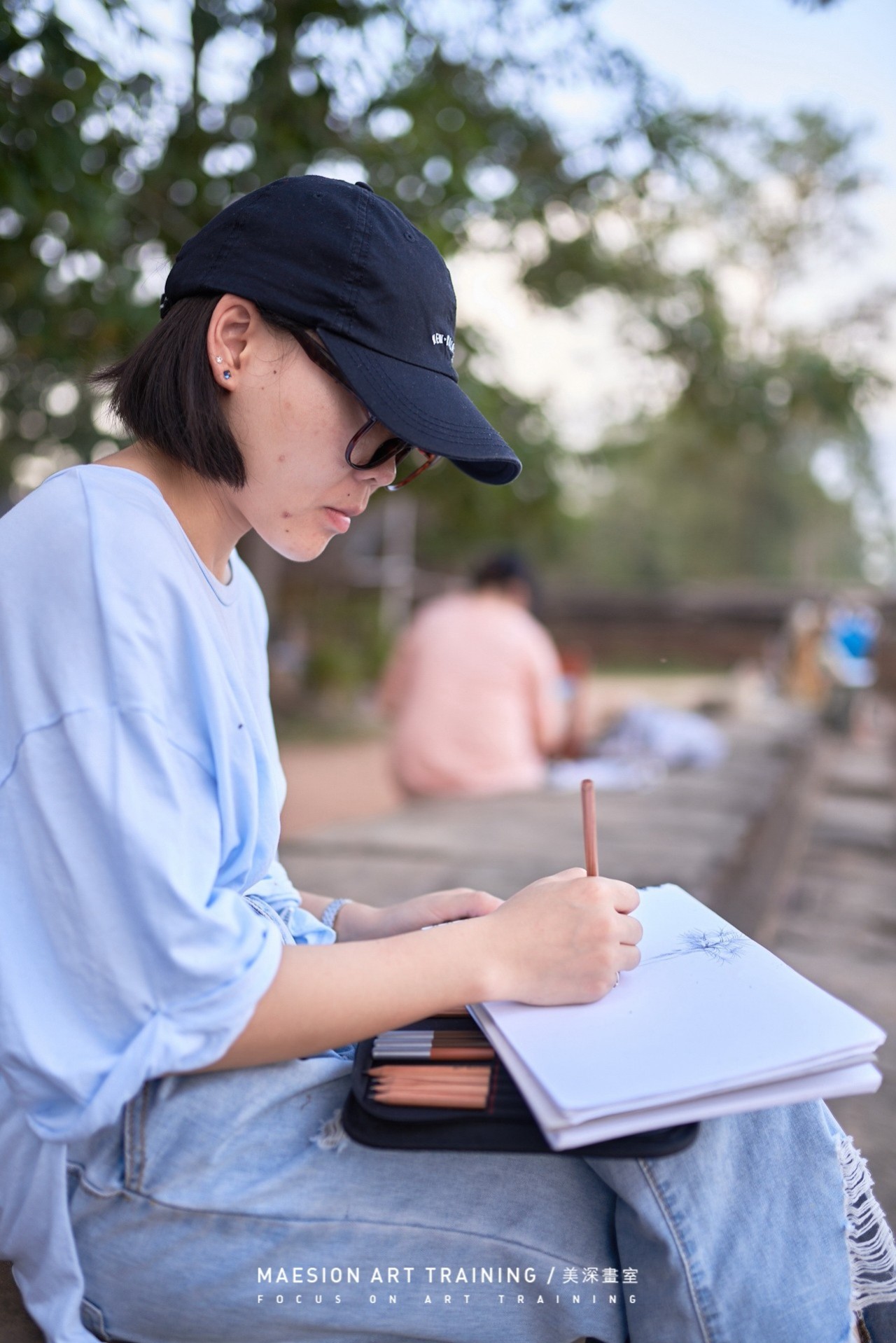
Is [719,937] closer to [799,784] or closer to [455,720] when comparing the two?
[455,720]

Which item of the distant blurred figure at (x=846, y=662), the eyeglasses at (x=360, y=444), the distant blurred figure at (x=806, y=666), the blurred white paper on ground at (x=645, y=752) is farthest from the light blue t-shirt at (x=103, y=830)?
the distant blurred figure at (x=806, y=666)

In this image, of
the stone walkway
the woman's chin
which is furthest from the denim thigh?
the stone walkway

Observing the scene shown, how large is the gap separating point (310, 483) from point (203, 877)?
0.41m

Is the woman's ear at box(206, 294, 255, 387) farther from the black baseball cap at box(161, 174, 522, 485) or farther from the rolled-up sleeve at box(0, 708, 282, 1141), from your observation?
the rolled-up sleeve at box(0, 708, 282, 1141)

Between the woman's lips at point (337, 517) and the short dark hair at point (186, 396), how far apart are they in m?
0.09

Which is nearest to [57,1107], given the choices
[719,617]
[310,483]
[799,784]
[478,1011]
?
[478,1011]

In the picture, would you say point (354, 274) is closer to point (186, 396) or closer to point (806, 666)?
point (186, 396)

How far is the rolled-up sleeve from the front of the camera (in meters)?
0.82

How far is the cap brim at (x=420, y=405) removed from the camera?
3.10 feet

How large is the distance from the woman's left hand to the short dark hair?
0.54 m

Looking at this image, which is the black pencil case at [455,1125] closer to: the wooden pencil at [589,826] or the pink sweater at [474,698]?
the wooden pencil at [589,826]

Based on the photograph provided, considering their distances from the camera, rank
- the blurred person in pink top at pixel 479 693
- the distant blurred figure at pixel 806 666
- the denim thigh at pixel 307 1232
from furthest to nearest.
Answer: the distant blurred figure at pixel 806 666, the blurred person in pink top at pixel 479 693, the denim thigh at pixel 307 1232

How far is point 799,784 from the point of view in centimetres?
511

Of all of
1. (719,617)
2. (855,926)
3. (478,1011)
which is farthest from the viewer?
(719,617)
